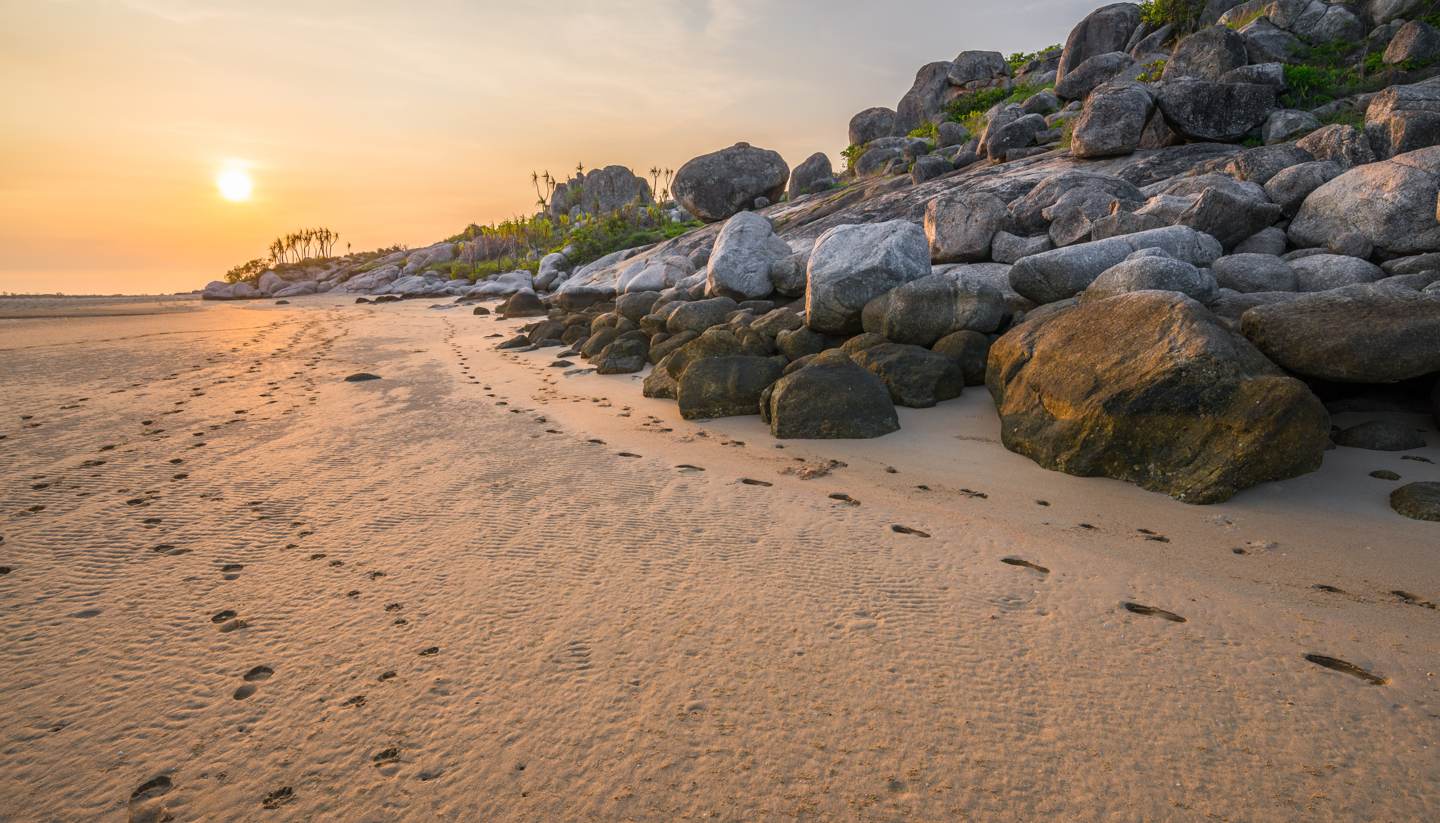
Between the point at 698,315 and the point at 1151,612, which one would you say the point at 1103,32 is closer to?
the point at 698,315

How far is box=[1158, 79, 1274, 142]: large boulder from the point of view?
15.3m

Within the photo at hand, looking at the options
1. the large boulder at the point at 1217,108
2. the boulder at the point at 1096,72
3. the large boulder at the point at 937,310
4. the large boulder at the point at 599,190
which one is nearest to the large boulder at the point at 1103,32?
the boulder at the point at 1096,72

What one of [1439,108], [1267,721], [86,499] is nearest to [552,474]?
[86,499]

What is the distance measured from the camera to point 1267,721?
2.66 meters

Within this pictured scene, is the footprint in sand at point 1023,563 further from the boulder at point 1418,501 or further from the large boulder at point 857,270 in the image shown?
the large boulder at point 857,270

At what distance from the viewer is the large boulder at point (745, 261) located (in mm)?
13742

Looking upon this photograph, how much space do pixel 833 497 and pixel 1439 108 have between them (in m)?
16.1

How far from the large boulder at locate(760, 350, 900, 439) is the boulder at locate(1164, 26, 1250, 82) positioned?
741 inches

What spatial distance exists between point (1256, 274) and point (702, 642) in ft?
31.2

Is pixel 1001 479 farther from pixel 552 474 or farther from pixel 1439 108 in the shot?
pixel 1439 108

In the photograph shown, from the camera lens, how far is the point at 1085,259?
8.84m

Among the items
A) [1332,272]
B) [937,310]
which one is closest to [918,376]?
[937,310]

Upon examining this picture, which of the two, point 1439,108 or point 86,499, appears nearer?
point 86,499

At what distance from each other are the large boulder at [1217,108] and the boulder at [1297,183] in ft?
17.8
